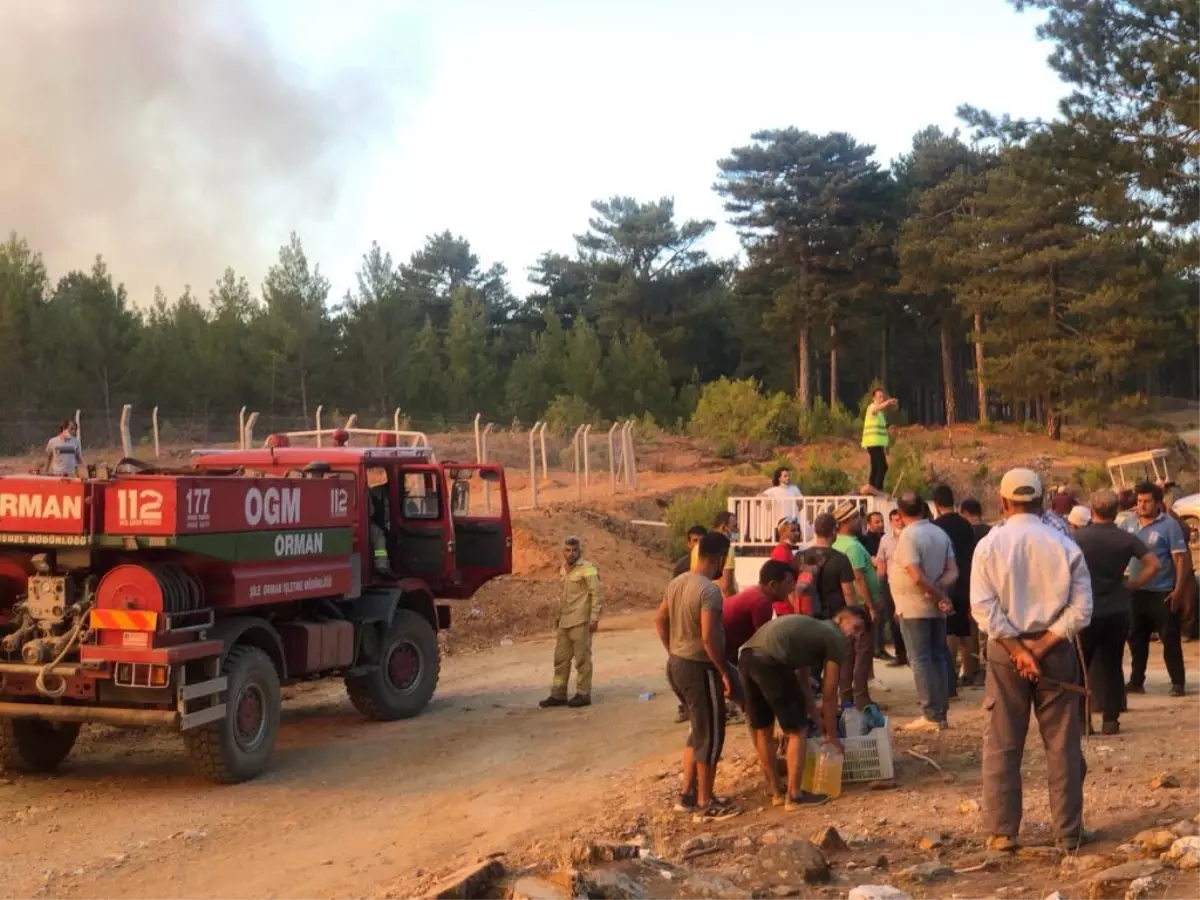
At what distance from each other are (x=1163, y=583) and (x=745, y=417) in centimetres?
3401

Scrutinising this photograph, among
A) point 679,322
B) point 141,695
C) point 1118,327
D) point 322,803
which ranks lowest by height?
point 322,803

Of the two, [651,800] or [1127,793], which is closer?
[1127,793]

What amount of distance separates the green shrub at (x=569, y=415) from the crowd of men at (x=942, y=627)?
108 ft

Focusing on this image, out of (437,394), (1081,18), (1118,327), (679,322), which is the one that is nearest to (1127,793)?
(1081,18)

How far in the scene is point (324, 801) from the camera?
9438 millimetres

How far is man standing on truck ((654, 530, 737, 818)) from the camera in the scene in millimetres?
7977

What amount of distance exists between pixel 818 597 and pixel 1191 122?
64.0 ft

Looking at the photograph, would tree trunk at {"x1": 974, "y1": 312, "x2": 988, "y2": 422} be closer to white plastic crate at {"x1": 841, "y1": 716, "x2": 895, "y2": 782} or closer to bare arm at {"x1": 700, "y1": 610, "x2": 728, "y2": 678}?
white plastic crate at {"x1": 841, "y1": 716, "x2": 895, "y2": 782}

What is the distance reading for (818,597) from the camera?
369 inches

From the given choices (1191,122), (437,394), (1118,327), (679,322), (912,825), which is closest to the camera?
(912,825)

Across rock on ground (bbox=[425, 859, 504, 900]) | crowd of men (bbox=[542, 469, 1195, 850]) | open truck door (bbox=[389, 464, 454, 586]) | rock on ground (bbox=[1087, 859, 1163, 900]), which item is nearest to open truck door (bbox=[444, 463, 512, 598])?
open truck door (bbox=[389, 464, 454, 586])

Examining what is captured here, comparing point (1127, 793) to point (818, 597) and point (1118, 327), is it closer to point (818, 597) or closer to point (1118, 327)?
point (818, 597)

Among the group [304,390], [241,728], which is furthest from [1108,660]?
[304,390]

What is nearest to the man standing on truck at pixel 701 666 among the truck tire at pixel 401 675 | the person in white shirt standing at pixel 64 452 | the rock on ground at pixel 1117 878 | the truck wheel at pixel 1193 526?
the rock on ground at pixel 1117 878
